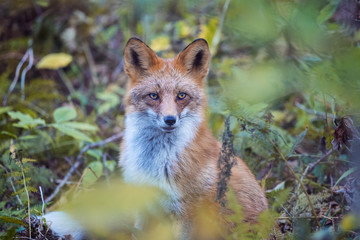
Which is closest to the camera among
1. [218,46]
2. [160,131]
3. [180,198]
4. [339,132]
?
[339,132]

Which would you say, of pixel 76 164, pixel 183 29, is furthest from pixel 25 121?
pixel 183 29

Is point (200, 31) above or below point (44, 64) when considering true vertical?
above

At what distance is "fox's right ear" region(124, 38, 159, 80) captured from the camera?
341cm

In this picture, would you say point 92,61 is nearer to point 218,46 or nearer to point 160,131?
point 218,46

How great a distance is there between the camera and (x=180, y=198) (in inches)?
116

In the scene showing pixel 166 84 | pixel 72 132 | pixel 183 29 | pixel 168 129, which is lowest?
pixel 72 132

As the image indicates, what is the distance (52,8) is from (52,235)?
5.12 m

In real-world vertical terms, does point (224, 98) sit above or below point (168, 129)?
above

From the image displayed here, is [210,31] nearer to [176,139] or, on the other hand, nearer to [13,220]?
[176,139]

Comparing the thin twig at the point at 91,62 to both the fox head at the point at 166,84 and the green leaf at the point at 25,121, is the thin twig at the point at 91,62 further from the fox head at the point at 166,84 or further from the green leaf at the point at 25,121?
the fox head at the point at 166,84

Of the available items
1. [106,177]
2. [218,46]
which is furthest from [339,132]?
[218,46]

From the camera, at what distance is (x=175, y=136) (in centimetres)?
334

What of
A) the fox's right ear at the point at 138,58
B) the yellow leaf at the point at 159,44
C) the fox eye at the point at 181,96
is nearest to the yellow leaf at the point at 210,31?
the yellow leaf at the point at 159,44

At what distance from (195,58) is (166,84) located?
1.53 feet
